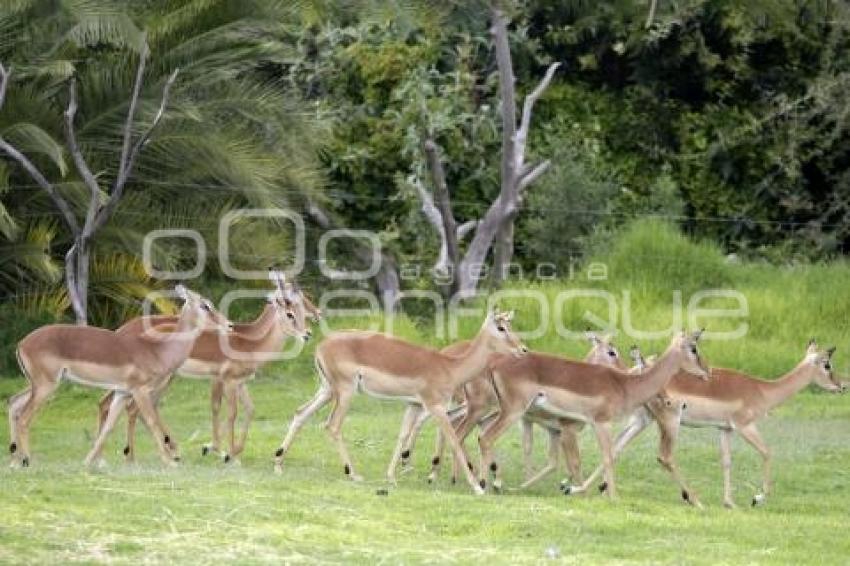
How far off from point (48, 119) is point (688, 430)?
6.78 metres

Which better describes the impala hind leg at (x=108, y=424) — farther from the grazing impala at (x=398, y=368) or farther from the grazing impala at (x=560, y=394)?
the grazing impala at (x=560, y=394)

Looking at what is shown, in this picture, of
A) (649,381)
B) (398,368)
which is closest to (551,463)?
(649,381)

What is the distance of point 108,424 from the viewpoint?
12.4 m

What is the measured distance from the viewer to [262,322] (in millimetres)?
14258

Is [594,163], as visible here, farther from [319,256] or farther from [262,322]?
[262,322]

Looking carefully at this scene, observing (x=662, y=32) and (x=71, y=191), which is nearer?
(x=71, y=191)

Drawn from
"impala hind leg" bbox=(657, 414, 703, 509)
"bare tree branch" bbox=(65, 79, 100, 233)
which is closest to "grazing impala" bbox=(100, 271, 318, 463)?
"bare tree branch" bbox=(65, 79, 100, 233)

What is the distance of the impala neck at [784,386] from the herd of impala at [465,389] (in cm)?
2

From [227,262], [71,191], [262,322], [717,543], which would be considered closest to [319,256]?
[227,262]

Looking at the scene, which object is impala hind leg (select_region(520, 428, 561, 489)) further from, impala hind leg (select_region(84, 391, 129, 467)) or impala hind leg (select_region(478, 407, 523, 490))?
impala hind leg (select_region(84, 391, 129, 467))

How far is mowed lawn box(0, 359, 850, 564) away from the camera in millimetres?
9406

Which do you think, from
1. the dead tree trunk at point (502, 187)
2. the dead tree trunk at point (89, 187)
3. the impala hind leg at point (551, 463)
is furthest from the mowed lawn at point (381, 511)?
the dead tree trunk at point (502, 187)

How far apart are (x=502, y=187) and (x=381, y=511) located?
10300 millimetres

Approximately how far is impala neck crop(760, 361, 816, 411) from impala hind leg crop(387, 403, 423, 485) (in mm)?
2543
